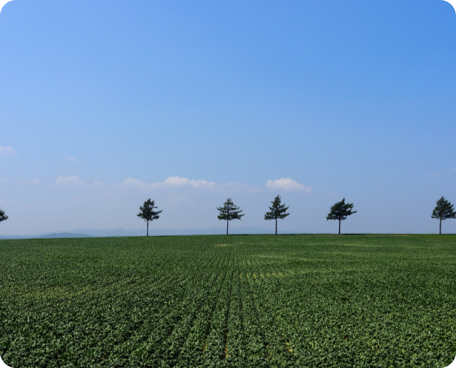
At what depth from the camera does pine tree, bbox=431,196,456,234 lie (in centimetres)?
10288

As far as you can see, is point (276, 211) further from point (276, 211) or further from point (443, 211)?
point (443, 211)

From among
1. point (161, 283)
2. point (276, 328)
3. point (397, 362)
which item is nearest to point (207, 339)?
point (276, 328)

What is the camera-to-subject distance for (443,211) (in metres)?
104

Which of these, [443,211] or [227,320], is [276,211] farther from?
[227,320]

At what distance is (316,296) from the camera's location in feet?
70.0

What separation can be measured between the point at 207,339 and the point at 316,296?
10393 mm

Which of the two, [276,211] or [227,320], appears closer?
[227,320]

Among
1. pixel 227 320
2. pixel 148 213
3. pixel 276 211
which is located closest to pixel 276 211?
pixel 276 211

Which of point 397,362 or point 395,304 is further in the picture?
point 395,304

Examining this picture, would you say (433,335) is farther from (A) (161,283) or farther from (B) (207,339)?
(A) (161,283)

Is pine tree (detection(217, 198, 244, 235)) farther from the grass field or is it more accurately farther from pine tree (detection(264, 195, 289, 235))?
the grass field

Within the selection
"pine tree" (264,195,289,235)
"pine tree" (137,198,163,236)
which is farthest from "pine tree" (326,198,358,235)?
"pine tree" (137,198,163,236)

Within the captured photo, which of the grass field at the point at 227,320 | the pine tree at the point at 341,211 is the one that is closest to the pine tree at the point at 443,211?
the pine tree at the point at 341,211

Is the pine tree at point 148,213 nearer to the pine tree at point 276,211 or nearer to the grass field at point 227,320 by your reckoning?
the pine tree at point 276,211
